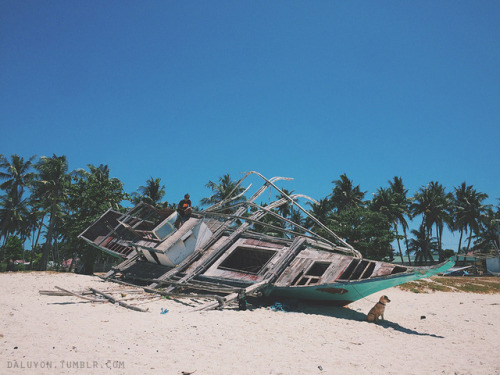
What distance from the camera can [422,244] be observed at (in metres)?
45.0

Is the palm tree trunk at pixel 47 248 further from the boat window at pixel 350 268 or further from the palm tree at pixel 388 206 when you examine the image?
the palm tree at pixel 388 206

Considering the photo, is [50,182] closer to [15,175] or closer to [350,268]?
[15,175]

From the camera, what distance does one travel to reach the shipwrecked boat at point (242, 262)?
10.1 metres

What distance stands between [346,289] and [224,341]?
5042 millimetres

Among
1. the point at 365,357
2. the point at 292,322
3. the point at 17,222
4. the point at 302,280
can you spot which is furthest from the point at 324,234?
the point at 17,222

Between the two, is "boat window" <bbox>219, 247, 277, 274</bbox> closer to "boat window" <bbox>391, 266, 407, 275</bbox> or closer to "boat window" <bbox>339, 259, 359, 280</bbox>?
"boat window" <bbox>339, 259, 359, 280</bbox>

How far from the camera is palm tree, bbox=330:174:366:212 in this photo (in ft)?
148

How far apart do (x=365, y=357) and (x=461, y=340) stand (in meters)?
4.20

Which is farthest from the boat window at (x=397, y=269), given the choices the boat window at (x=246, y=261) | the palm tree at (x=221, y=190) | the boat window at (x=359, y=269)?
the palm tree at (x=221, y=190)

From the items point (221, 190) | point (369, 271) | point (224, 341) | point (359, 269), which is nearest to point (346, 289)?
point (369, 271)

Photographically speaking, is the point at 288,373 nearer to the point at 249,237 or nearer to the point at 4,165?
the point at 249,237

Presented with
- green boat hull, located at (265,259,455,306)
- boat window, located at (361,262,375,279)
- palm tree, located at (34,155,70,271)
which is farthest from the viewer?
palm tree, located at (34,155,70,271)

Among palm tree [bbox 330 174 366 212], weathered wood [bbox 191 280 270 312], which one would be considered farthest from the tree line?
weathered wood [bbox 191 280 270 312]

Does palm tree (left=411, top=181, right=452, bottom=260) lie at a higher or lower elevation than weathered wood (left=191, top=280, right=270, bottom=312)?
higher
